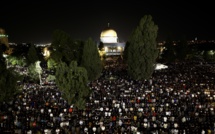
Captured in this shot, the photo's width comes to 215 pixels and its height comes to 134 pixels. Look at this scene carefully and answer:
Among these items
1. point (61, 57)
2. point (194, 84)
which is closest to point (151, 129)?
point (194, 84)

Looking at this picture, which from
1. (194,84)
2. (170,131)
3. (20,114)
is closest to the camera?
(170,131)

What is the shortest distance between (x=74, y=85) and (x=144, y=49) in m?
11.4

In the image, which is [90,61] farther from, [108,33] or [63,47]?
[108,33]

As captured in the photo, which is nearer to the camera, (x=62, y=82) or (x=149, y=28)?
(x=62, y=82)

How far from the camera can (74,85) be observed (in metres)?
17.7

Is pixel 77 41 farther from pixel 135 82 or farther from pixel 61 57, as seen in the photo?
pixel 135 82

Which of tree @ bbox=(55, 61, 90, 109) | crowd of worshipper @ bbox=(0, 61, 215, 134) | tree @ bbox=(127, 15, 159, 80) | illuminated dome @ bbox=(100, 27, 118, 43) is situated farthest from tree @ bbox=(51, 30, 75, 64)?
illuminated dome @ bbox=(100, 27, 118, 43)

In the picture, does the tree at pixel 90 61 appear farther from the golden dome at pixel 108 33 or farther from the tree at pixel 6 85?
the golden dome at pixel 108 33

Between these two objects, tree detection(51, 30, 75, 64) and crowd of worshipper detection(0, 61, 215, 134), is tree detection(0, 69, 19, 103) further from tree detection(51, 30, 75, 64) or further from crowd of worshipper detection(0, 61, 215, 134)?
tree detection(51, 30, 75, 64)

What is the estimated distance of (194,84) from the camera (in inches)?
936

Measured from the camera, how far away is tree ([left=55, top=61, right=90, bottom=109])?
17.5 meters

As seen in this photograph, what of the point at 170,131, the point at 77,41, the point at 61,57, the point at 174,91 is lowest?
the point at 170,131

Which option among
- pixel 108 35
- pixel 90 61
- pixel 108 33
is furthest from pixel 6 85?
pixel 108 33

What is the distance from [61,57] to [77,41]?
11.0 feet
